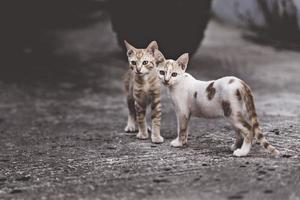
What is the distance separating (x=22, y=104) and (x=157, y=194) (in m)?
4.35

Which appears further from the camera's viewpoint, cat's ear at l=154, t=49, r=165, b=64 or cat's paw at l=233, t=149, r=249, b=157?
cat's ear at l=154, t=49, r=165, b=64

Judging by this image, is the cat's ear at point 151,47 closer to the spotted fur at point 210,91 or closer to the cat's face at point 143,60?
the cat's face at point 143,60

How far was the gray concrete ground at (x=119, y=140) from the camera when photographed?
9.87 feet

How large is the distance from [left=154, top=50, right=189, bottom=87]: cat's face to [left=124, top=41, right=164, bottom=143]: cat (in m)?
0.20

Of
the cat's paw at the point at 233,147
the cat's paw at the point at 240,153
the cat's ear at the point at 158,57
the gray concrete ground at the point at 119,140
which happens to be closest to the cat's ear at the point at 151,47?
the cat's ear at the point at 158,57

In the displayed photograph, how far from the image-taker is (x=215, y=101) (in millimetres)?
3490

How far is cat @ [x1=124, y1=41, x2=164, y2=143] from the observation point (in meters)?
4.01

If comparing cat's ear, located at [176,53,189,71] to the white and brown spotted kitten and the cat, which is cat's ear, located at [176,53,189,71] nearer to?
the white and brown spotted kitten

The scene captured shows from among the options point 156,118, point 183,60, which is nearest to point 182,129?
point 156,118

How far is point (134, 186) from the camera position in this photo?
303cm

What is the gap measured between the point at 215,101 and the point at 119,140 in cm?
Answer: 122

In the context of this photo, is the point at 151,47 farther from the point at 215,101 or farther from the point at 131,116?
the point at 131,116

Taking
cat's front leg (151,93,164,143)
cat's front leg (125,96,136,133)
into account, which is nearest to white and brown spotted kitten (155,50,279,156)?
cat's front leg (151,93,164,143)

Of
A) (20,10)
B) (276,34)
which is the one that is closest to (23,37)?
(20,10)
